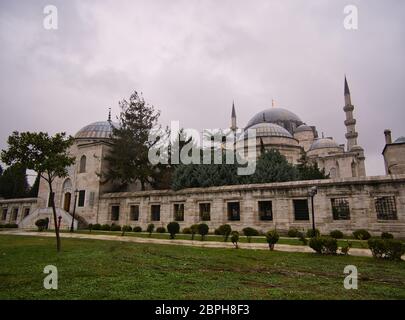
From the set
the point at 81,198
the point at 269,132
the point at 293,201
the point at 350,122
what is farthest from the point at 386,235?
the point at 350,122

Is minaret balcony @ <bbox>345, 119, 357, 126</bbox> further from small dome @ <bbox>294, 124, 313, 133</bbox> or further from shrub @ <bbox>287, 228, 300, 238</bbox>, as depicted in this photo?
shrub @ <bbox>287, 228, 300, 238</bbox>

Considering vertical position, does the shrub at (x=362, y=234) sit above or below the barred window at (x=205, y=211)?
below

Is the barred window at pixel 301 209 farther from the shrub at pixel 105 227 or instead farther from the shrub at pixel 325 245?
the shrub at pixel 105 227

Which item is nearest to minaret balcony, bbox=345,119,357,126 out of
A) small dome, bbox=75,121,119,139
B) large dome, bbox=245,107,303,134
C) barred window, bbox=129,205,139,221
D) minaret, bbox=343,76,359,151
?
minaret, bbox=343,76,359,151

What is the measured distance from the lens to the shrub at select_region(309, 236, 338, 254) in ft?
34.6

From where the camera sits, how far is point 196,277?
261 inches

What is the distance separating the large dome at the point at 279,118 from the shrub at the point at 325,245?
4247 centimetres

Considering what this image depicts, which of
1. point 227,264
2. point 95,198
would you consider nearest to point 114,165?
point 95,198

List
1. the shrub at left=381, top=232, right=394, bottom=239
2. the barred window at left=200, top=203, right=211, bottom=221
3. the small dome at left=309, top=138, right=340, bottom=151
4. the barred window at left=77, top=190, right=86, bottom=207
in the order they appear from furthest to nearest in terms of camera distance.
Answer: the small dome at left=309, top=138, right=340, bottom=151 < the barred window at left=77, top=190, right=86, bottom=207 < the barred window at left=200, top=203, right=211, bottom=221 < the shrub at left=381, top=232, right=394, bottom=239

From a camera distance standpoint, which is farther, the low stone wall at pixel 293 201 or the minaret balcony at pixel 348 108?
the minaret balcony at pixel 348 108

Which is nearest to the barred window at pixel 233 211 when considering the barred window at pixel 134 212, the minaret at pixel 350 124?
the barred window at pixel 134 212

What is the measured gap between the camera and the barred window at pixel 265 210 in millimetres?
19203

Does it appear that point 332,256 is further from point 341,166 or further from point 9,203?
point 9,203

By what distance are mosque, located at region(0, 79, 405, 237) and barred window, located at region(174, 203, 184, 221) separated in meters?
0.09
